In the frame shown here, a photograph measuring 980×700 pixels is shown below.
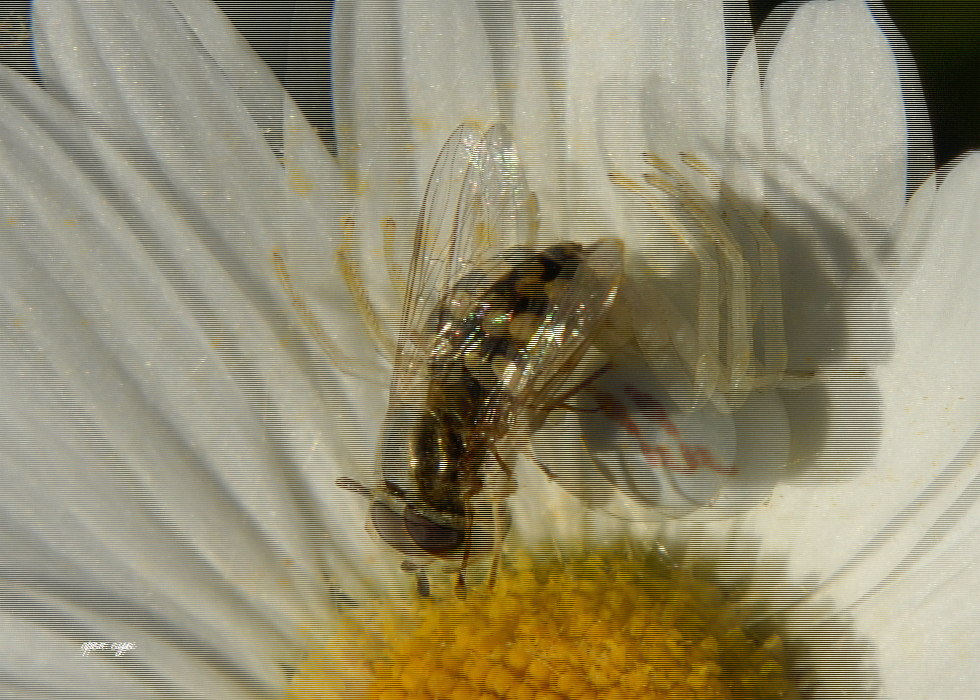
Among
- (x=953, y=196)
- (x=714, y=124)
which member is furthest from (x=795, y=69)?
(x=953, y=196)

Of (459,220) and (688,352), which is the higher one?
(459,220)

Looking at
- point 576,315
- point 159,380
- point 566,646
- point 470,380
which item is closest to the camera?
point 576,315

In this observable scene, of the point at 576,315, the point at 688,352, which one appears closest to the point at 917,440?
the point at 688,352

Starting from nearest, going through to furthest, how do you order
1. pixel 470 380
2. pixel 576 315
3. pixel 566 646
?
1. pixel 576 315
2. pixel 470 380
3. pixel 566 646

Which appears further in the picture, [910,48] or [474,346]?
[910,48]

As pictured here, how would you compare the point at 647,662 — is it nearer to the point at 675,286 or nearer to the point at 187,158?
the point at 675,286

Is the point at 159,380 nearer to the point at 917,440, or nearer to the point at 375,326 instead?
the point at 375,326
